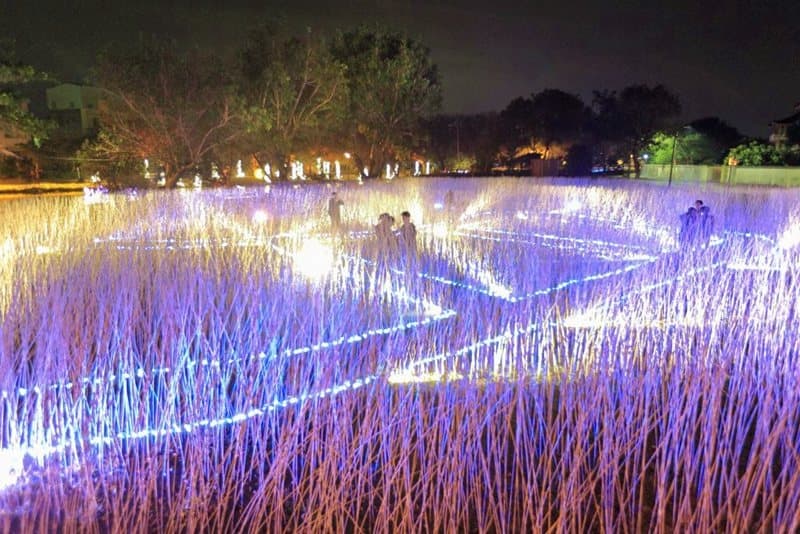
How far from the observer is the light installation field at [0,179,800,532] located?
2.47 m

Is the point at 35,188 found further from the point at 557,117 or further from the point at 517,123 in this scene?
the point at 557,117

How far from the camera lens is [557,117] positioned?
33344 mm

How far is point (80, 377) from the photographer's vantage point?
318cm

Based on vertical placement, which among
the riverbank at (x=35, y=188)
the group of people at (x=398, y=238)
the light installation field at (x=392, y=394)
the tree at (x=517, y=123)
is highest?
the tree at (x=517, y=123)

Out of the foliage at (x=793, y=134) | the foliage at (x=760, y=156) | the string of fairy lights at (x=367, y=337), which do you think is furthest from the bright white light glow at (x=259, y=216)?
the foliage at (x=793, y=134)

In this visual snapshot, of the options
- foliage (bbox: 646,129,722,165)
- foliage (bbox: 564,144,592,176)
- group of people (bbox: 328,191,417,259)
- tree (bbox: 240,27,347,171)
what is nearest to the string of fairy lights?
group of people (bbox: 328,191,417,259)

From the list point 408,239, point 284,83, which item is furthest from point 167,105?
point 408,239

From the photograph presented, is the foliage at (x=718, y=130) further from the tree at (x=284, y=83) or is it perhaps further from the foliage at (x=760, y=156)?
the tree at (x=284, y=83)

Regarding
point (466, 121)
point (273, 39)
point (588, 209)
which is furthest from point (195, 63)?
point (466, 121)

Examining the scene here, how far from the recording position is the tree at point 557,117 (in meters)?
33.3

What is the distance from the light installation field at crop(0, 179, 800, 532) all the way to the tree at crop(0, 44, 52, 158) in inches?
192

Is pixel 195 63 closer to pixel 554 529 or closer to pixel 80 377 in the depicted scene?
pixel 80 377

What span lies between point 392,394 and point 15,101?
1114 cm

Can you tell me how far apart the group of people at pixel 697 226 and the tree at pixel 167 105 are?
10.7 m
